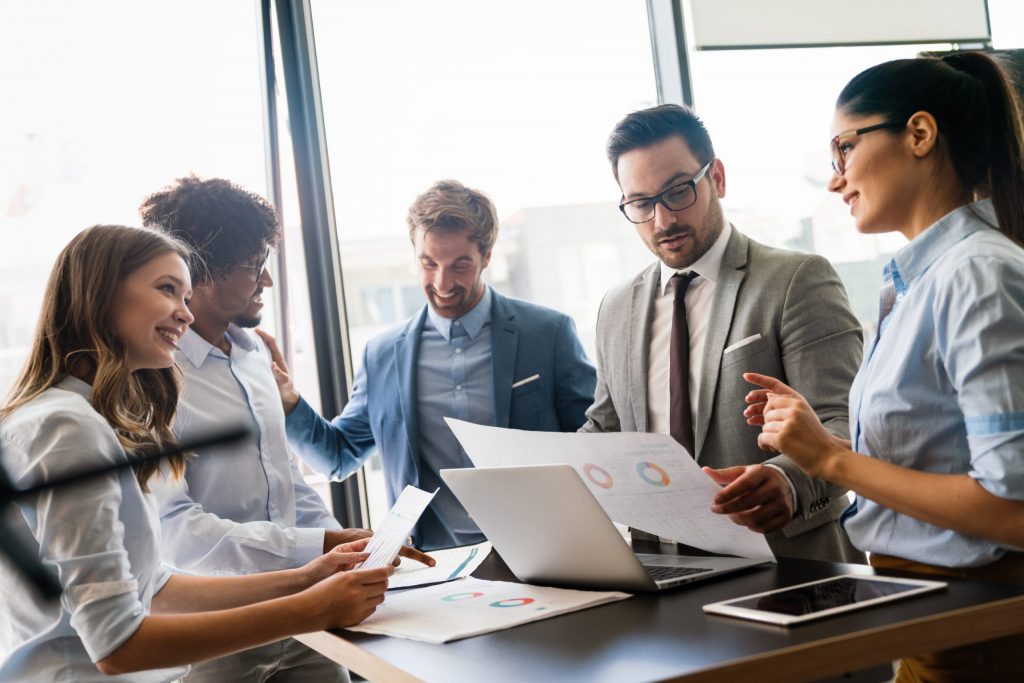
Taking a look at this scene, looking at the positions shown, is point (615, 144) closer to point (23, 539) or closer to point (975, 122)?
point (975, 122)

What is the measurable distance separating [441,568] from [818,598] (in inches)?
33.2

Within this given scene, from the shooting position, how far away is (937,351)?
135 centimetres

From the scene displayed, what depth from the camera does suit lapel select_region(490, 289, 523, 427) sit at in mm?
2670

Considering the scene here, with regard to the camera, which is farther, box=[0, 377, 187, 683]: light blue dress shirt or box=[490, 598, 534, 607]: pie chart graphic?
box=[490, 598, 534, 607]: pie chart graphic

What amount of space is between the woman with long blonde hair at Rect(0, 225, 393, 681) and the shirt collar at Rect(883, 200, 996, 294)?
936 mm

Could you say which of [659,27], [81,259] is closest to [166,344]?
[81,259]

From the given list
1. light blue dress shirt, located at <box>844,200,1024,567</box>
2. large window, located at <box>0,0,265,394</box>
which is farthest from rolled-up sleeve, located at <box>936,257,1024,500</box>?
large window, located at <box>0,0,265,394</box>

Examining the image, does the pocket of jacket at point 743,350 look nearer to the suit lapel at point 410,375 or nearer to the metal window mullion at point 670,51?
the suit lapel at point 410,375

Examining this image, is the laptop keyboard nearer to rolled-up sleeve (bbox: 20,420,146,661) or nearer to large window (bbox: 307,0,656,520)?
rolled-up sleeve (bbox: 20,420,146,661)

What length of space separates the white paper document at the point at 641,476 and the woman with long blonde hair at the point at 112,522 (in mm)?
289

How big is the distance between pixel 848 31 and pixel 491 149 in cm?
151

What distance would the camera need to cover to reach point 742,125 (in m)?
3.65

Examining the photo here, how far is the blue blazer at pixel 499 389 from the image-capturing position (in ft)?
8.82

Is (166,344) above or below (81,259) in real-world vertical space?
below
